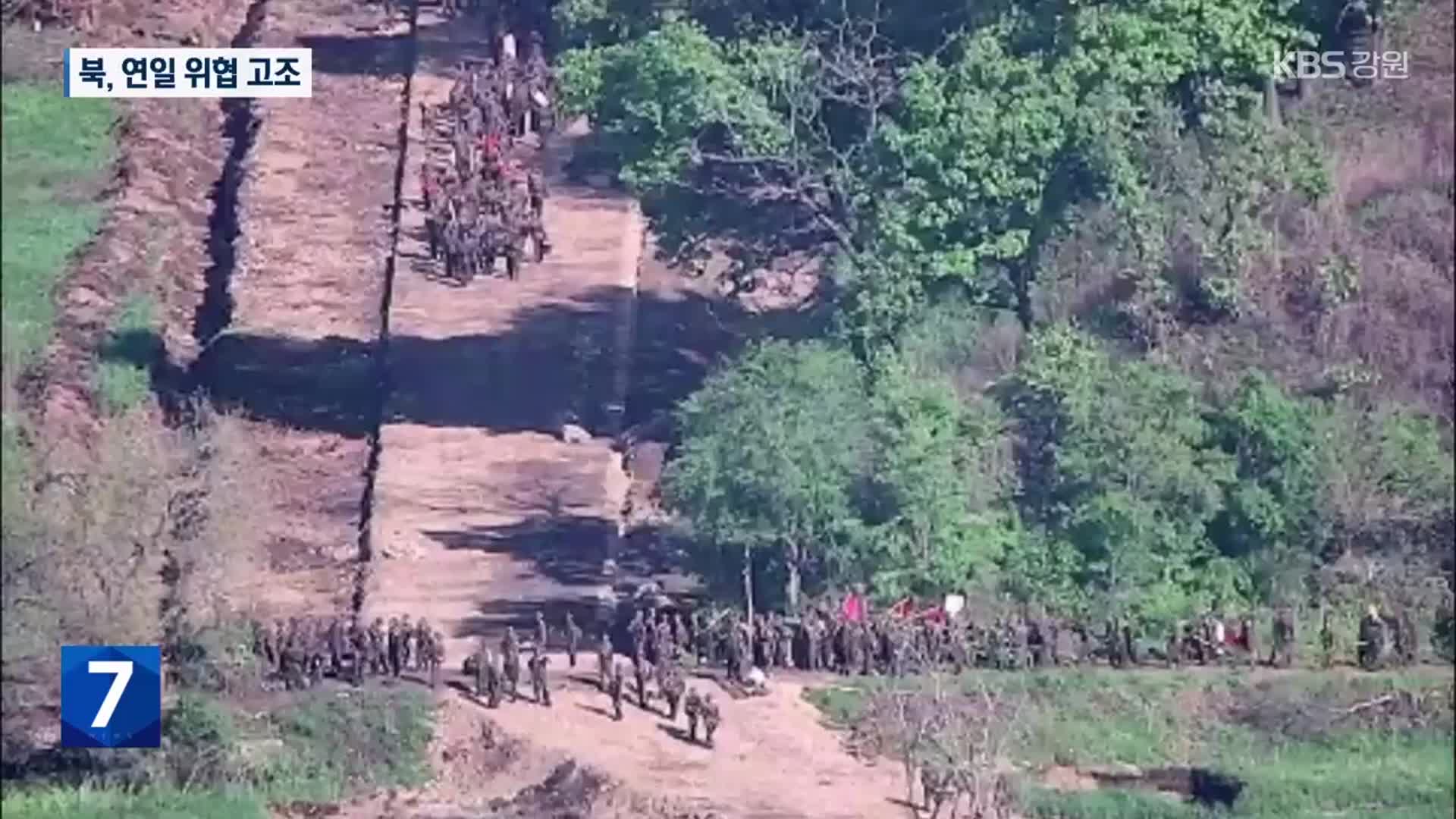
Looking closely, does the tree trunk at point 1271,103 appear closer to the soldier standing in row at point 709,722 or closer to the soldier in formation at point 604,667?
the soldier in formation at point 604,667

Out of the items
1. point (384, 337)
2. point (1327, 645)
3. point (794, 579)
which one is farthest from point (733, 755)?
point (384, 337)

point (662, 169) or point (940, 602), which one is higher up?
point (662, 169)

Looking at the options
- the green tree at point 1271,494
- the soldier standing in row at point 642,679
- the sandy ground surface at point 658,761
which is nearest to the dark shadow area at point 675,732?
the sandy ground surface at point 658,761

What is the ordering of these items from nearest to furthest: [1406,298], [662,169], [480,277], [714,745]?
[714,745], [1406,298], [662,169], [480,277]

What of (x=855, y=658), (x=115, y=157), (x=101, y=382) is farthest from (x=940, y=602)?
(x=115, y=157)

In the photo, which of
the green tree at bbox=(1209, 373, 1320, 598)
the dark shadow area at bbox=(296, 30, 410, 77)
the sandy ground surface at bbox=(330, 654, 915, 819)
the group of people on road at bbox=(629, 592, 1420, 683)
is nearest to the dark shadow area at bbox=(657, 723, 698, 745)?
the sandy ground surface at bbox=(330, 654, 915, 819)

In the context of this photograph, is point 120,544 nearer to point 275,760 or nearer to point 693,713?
point 275,760

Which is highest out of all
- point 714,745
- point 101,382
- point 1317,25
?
point 1317,25

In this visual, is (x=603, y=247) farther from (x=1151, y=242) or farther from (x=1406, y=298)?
(x=1406, y=298)
